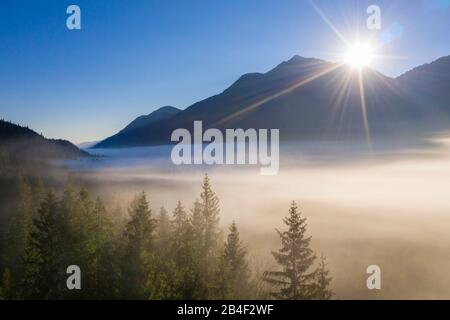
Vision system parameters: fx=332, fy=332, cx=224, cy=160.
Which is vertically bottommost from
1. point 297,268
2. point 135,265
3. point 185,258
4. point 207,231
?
point 185,258

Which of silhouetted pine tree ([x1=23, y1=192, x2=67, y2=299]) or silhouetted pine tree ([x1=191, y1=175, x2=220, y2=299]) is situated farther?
silhouetted pine tree ([x1=191, y1=175, x2=220, y2=299])

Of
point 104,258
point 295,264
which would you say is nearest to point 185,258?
point 104,258

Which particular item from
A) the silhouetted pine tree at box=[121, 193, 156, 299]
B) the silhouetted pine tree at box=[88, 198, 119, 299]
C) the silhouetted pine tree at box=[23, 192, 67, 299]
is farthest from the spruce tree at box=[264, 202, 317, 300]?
the silhouetted pine tree at box=[23, 192, 67, 299]

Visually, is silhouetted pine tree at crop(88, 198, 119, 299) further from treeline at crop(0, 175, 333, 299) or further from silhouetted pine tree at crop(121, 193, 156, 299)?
silhouetted pine tree at crop(121, 193, 156, 299)

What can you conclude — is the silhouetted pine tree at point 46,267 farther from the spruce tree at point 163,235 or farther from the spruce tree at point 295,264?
the spruce tree at point 295,264

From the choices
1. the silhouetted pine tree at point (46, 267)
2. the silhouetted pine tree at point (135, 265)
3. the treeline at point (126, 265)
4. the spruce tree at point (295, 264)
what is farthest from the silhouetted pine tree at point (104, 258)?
the spruce tree at point (295, 264)

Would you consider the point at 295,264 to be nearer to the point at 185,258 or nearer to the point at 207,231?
the point at 185,258

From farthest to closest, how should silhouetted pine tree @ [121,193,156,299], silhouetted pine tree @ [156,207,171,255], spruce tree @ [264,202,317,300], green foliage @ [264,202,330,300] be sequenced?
silhouetted pine tree @ [156,207,171,255] < spruce tree @ [264,202,317,300] < green foliage @ [264,202,330,300] < silhouetted pine tree @ [121,193,156,299]
